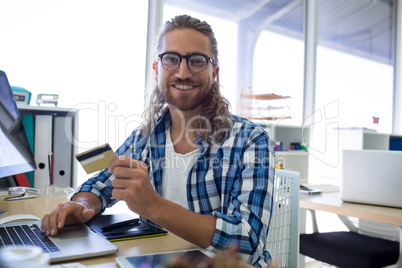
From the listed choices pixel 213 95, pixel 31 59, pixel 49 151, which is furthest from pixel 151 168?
pixel 31 59

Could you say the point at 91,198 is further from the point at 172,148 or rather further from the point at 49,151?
the point at 49,151

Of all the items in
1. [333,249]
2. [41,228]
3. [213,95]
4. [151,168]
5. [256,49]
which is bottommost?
[333,249]

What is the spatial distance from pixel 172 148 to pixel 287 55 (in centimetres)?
252

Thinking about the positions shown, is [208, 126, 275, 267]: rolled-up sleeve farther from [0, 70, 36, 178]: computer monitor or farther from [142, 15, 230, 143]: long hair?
[0, 70, 36, 178]: computer monitor

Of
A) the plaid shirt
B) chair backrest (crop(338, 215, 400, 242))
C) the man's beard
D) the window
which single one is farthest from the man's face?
the window

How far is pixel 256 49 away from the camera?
3.13 m

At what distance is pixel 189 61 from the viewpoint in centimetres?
121

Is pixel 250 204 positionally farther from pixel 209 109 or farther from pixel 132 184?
pixel 209 109

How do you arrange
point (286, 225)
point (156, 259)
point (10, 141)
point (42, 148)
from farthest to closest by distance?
point (42, 148) → point (286, 225) → point (10, 141) → point (156, 259)

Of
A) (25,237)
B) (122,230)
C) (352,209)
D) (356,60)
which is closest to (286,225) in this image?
(352,209)

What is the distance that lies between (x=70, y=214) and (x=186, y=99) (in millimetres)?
564

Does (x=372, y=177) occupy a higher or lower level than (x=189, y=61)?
lower

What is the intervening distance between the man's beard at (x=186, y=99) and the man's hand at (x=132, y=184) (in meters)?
0.52

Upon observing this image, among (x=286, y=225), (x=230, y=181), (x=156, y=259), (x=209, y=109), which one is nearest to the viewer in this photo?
(x=156, y=259)
